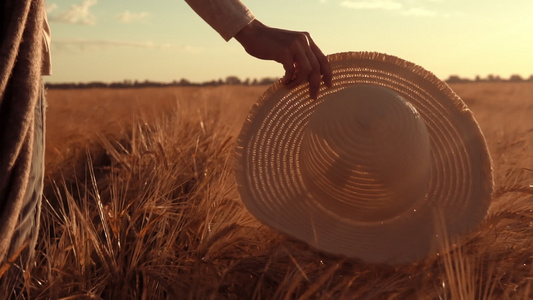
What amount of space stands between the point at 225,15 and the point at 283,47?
0.15 metres

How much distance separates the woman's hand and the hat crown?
0.31 metres

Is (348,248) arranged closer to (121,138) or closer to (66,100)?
(121,138)

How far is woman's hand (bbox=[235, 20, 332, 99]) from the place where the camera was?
1.48 m

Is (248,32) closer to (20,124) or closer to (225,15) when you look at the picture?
(225,15)

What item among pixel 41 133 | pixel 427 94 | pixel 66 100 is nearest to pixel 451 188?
pixel 427 94

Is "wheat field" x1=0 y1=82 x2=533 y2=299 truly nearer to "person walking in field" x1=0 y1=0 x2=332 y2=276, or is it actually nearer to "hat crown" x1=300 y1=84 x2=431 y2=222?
"person walking in field" x1=0 y1=0 x2=332 y2=276

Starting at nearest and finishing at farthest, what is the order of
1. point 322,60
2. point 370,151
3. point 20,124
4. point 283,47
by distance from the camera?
point 20,124, point 283,47, point 322,60, point 370,151

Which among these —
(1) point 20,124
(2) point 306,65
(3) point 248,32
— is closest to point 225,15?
(3) point 248,32

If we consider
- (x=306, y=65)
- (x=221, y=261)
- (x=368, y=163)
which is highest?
(x=306, y=65)

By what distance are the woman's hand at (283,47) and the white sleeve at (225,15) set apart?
2 cm

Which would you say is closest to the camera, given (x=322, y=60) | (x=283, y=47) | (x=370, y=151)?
(x=283, y=47)

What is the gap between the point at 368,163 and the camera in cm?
185

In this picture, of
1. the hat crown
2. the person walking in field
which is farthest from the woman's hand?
the person walking in field

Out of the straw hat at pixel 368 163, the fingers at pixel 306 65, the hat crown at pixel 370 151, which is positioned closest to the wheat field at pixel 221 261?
the straw hat at pixel 368 163
